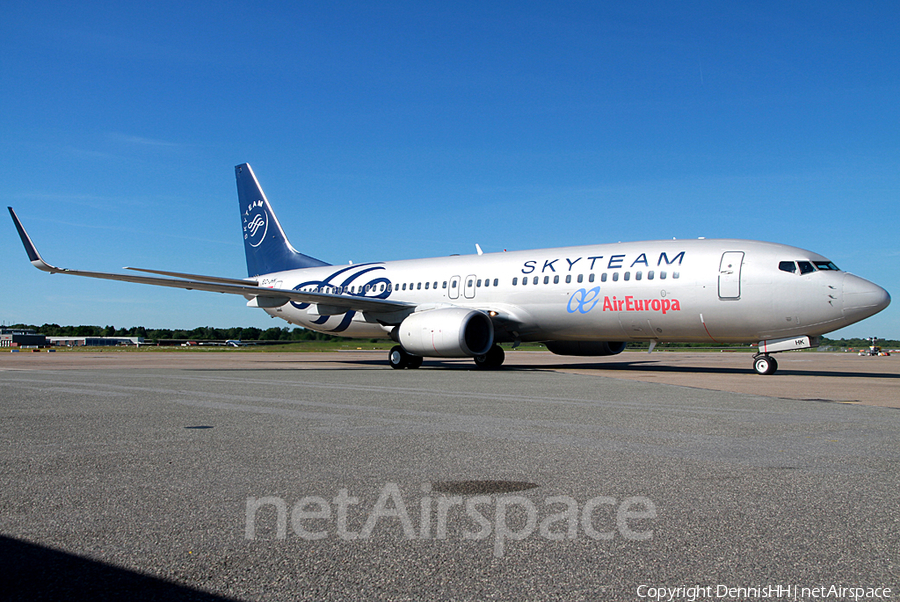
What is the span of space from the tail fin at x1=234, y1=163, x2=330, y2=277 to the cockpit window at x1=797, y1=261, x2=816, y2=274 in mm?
19631

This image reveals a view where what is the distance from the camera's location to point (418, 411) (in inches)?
348

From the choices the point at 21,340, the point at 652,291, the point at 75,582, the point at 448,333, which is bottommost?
the point at 75,582

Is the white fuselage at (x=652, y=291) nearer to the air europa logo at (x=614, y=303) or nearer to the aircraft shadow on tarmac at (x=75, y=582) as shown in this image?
the air europa logo at (x=614, y=303)

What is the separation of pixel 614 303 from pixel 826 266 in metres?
5.17

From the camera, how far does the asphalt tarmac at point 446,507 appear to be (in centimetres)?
281

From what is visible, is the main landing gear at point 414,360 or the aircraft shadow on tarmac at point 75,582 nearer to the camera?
the aircraft shadow on tarmac at point 75,582

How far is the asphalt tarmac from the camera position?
9.23ft

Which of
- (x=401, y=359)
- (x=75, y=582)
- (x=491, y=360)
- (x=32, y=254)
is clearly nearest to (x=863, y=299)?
(x=491, y=360)

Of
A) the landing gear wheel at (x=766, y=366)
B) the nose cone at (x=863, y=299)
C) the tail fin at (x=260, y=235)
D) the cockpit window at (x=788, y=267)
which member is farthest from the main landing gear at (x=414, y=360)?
the nose cone at (x=863, y=299)

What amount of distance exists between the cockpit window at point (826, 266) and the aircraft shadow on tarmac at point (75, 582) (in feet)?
56.3

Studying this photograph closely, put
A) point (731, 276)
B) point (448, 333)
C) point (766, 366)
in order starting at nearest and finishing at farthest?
point (731, 276)
point (766, 366)
point (448, 333)

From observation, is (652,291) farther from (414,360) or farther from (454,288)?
(414,360)

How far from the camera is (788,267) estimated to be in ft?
54.6

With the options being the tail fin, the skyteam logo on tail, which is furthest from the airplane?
the skyteam logo on tail
